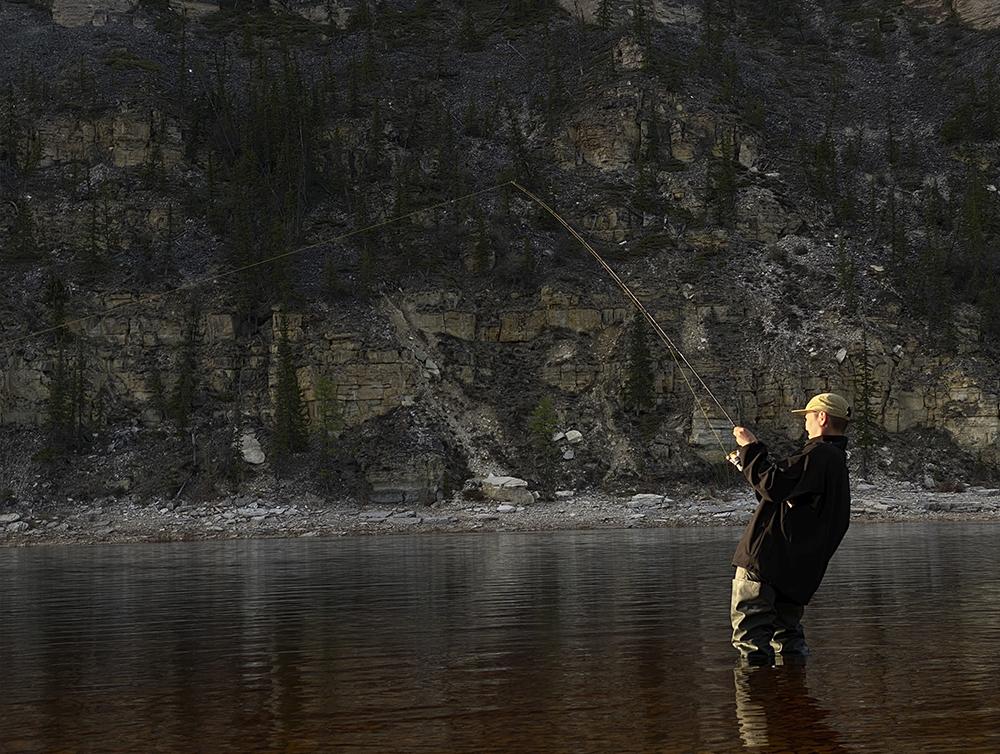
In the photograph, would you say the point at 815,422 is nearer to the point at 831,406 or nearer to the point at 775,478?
the point at 831,406

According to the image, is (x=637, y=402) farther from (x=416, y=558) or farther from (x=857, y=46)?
(x=857, y=46)

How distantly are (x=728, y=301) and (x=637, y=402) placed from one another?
881cm

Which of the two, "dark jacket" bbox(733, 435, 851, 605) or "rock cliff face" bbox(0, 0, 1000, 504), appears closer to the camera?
"dark jacket" bbox(733, 435, 851, 605)

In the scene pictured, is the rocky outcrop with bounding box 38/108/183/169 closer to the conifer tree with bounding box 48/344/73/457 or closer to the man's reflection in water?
the conifer tree with bounding box 48/344/73/457

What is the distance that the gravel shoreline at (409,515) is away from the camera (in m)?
44.0

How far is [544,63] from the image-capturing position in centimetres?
8212

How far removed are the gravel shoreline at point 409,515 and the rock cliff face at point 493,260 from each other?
3.73m

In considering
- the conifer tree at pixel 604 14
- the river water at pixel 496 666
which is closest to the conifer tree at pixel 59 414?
the river water at pixel 496 666

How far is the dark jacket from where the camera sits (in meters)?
7.97

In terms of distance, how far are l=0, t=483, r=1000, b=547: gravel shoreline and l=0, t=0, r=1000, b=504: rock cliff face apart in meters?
3.73

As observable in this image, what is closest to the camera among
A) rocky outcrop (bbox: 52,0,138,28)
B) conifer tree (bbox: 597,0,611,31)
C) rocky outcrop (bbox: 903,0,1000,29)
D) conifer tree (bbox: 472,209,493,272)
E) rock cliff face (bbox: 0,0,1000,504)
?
rock cliff face (bbox: 0,0,1000,504)

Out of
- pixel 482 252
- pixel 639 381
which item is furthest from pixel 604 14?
pixel 639 381

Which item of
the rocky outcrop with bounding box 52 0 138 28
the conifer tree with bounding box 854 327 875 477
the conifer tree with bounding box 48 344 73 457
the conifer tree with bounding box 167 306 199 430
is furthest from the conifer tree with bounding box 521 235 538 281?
the rocky outcrop with bounding box 52 0 138 28

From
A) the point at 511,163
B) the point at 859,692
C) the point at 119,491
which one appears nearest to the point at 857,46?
the point at 511,163
